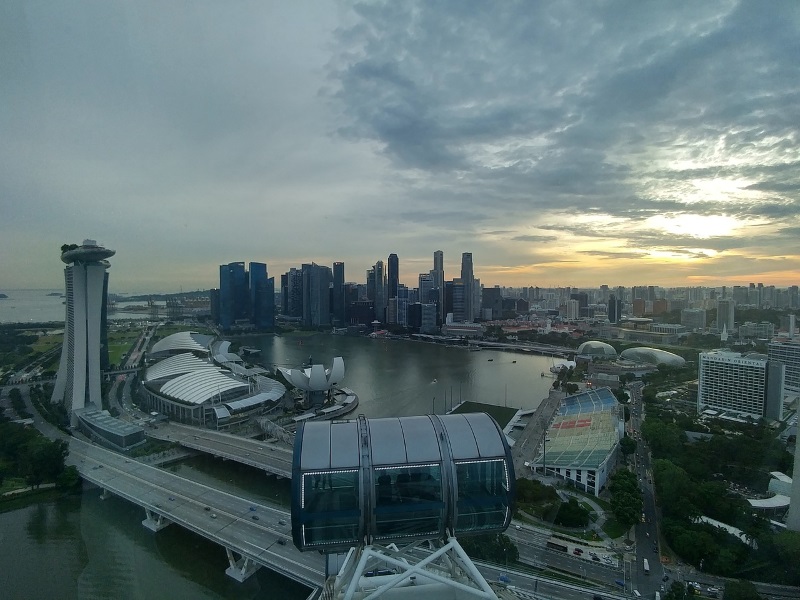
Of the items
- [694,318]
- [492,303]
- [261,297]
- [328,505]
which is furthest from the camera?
[492,303]

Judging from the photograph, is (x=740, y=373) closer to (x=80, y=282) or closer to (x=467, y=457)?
(x=467, y=457)

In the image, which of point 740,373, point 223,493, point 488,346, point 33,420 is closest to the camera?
point 223,493

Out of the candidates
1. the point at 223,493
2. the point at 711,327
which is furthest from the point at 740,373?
the point at 223,493

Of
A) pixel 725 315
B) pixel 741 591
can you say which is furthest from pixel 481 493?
pixel 725 315

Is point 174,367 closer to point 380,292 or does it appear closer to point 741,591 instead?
point 741,591

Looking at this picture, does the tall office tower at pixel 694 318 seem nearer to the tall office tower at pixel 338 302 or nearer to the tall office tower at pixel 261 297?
the tall office tower at pixel 338 302

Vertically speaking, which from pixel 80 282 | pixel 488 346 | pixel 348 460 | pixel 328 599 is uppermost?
pixel 80 282

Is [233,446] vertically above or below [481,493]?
below
